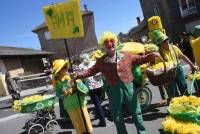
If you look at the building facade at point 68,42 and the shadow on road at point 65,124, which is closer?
the shadow on road at point 65,124

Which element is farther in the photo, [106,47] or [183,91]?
[183,91]

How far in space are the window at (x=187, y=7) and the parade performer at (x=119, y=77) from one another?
32694mm

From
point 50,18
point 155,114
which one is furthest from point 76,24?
point 155,114

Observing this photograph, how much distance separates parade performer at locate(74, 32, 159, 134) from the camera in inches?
241

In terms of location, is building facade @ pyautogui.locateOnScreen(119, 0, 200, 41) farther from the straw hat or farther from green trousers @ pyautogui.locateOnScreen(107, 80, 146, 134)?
green trousers @ pyautogui.locateOnScreen(107, 80, 146, 134)

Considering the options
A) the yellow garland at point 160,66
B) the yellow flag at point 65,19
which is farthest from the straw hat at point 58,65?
the yellow garland at point 160,66

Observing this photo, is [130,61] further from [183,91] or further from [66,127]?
[66,127]

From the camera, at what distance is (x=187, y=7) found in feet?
125

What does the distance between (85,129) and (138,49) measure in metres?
2.52

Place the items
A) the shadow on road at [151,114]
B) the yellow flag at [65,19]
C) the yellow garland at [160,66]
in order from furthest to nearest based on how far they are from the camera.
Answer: the shadow on road at [151,114] → the yellow garland at [160,66] → the yellow flag at [65,19]

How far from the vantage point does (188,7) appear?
1491 inches

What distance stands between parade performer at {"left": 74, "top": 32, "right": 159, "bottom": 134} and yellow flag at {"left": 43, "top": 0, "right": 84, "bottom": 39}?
462 mm

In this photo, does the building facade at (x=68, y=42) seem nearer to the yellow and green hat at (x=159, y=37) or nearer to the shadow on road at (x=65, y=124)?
the shadow on road at (x=65, y=124)

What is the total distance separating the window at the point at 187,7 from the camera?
1476 inches
